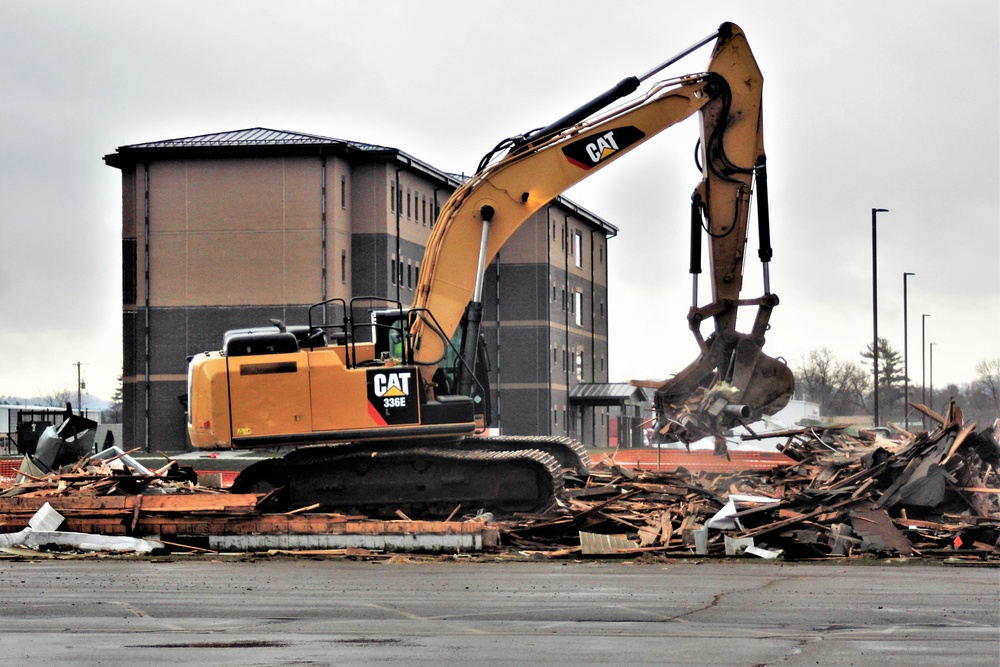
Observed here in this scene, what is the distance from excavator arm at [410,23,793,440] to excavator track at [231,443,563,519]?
1.27 m

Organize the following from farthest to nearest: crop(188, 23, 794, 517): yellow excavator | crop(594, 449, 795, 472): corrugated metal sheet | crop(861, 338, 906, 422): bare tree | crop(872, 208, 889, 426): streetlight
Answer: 1. crop(861, 338, 906, 422): bare tree
2. crop(872, 208, 889, 426): streetlight
3. crop(594, 449, 795, 472): corrugated metal sheet
4. crop(188, 23, 794, 517): yellow excavator

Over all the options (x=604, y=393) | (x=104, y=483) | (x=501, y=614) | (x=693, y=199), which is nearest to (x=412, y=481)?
(x=104, y=483)

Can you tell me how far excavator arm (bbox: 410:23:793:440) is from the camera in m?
20.2

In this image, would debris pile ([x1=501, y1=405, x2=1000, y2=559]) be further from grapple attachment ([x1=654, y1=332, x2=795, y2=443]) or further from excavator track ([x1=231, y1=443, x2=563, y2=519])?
grapple attachment ([x1=654, y1=332, x2=795, y2=443])

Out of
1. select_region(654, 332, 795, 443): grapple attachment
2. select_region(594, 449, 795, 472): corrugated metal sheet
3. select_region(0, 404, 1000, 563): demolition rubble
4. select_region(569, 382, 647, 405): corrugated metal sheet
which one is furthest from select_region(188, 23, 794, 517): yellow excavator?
select_region(569, 382, 647, 405): corrugated metal sheet

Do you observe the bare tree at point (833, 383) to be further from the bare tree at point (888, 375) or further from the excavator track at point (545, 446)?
the excavator track at point (545, 446)

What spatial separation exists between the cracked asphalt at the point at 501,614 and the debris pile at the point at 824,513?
39.4 inches

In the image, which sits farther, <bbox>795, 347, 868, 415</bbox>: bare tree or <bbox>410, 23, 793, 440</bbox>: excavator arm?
<bbox>795, 347, 868, 415</bbox>: bare tree

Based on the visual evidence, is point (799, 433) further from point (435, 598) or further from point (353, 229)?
point (353, 229)

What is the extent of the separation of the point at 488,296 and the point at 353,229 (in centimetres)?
1328

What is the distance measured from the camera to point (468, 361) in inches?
795

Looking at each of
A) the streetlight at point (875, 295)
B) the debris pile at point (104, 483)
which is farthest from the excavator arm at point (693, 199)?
the streetlight at point (875, 295)

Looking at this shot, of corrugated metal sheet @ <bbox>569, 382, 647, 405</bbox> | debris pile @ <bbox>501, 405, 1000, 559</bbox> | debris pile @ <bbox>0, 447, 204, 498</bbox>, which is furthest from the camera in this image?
corrugated metal sheet @ <bbox>569, 382, 647, 405</bbox>

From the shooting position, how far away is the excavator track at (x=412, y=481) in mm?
20266
